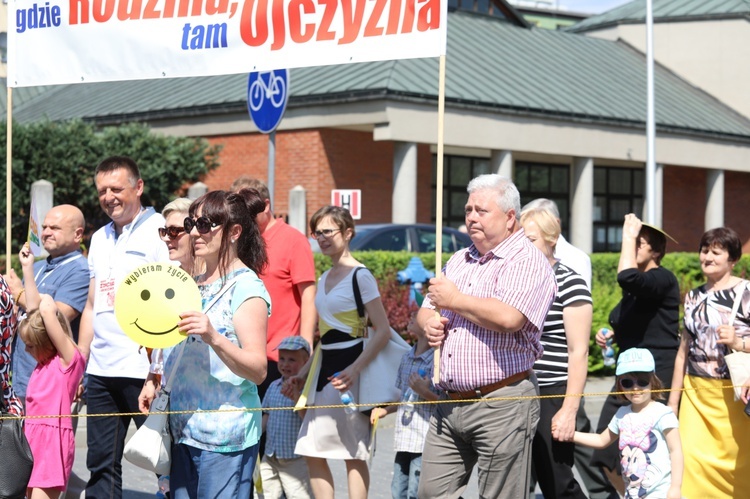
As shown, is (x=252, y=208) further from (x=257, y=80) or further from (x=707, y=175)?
(x=707, y=175)

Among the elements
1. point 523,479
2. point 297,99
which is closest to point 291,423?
point 523,479

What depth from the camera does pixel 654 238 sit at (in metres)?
7.08

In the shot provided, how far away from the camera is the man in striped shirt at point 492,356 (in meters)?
5.32

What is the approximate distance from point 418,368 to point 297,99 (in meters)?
19.6

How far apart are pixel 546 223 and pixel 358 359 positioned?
52.5 inches

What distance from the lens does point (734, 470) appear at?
6824 millimetres

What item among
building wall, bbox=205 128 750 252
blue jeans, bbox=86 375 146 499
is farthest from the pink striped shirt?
building wall, bbox=205 128 750 252

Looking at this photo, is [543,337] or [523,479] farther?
[543,337]

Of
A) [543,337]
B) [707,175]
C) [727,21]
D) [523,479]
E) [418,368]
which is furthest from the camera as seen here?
[727,21]

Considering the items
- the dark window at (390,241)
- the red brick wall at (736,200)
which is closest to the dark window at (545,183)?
the red brick wall at (736,200)

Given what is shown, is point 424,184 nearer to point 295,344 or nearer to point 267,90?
point 267,90

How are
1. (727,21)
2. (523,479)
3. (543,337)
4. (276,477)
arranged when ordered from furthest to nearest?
(727,21)
(276,477)
(543,337)
(523,479)

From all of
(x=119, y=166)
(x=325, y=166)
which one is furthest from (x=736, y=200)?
(x=119, y=166)

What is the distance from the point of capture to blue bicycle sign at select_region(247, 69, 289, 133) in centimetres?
1085
